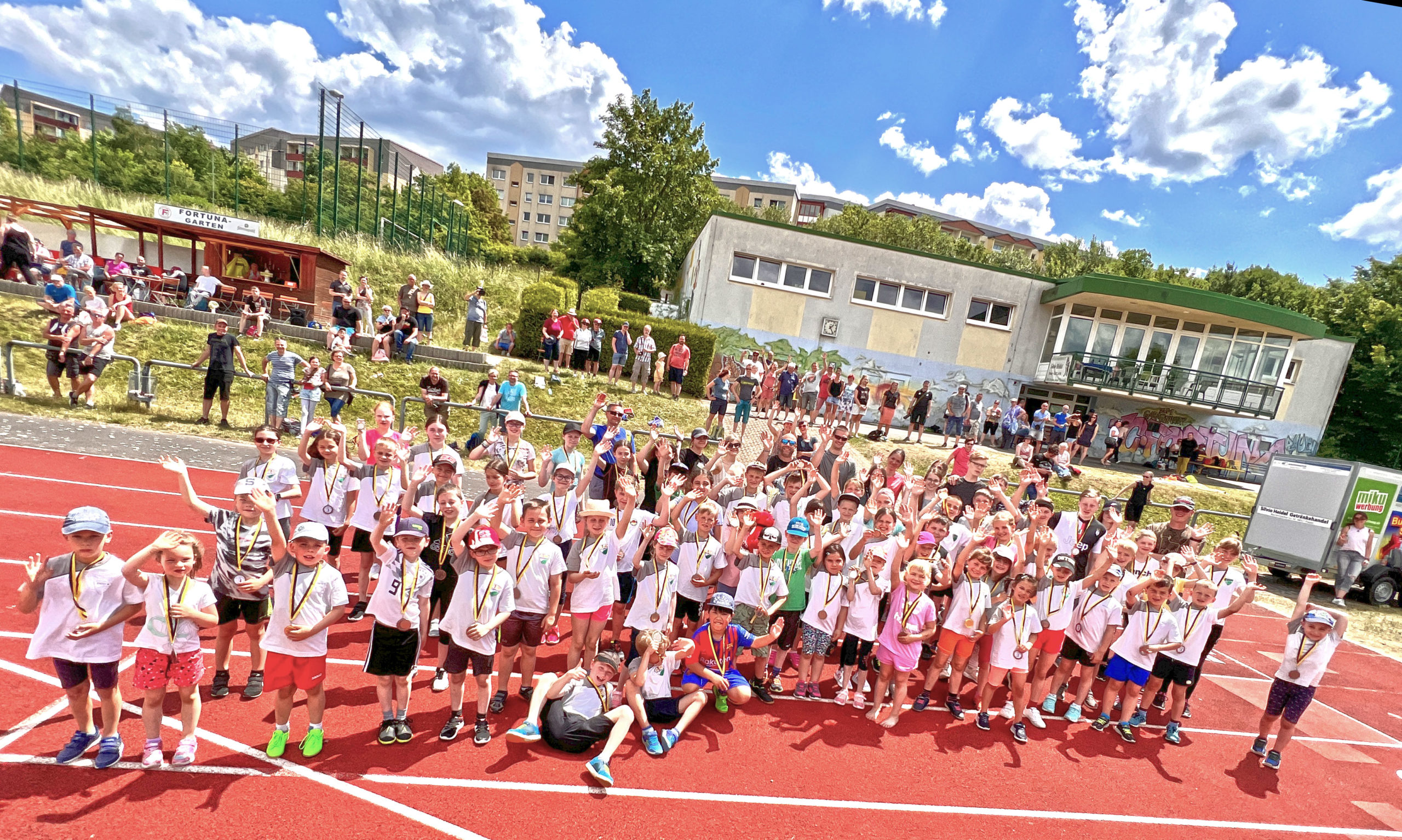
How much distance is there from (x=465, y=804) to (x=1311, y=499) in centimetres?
1940

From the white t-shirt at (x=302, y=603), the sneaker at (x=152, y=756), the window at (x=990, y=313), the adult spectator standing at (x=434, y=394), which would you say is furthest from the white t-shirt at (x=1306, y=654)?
the window at (x=990, y=313)

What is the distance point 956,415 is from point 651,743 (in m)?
18.0

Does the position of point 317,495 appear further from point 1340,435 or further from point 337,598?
point 1340,435

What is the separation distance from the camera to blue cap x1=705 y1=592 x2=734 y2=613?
Result: 5660mm

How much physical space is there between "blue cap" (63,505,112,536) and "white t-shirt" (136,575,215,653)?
42cm

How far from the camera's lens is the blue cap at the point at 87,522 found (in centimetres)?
364

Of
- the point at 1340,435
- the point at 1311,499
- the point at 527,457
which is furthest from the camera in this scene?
the point at 1340,435

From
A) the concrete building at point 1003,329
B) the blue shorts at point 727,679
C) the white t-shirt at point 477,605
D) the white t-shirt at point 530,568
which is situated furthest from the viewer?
the concrete building at point 1003,329

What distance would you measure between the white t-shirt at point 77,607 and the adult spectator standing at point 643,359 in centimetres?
1437

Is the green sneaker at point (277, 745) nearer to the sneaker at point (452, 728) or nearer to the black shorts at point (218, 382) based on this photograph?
the sneaker at point (452, 728)

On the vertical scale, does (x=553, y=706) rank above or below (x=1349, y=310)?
below

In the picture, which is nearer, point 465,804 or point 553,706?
point 465,804

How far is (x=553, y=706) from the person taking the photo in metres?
5.01

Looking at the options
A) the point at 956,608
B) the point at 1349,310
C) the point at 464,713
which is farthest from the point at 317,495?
the point at 1349,310
